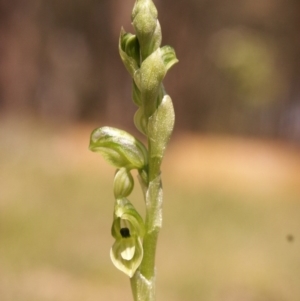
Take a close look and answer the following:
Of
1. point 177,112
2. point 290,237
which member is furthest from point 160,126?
point 177,112

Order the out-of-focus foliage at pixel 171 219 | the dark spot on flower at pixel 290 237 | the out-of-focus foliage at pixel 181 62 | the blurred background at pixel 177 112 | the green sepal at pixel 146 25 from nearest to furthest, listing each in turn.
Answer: the green sepal at pixel 146 25, the out-of-focus foliage at pixel 171 219, the dark spot on flower at pixel 290 237, the blurred background at pixel 177 112, the out-of-focus foliage at pixel 181 62

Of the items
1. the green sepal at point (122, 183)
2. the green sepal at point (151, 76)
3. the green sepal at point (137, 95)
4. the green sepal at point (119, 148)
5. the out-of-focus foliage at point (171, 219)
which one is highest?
the green sepal at point (151, 76)

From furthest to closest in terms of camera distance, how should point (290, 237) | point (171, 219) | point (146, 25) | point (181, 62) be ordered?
1. point (181, 62)
2. point (171, 219)
3. point (290, 237)
4. point (146, 25)

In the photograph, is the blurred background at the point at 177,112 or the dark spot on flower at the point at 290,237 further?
the blurred background at the point at 177,112

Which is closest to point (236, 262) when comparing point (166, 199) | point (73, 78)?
point (166, 199)

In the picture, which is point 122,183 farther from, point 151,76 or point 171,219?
point 171,219

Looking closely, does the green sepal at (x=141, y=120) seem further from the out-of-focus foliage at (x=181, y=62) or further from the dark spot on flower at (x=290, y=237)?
the out-of-focus foliage at (x=181, y=62)

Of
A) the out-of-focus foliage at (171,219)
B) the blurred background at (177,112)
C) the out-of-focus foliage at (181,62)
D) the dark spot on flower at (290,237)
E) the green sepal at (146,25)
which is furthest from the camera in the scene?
the out-of-focus foliage at (181,62)

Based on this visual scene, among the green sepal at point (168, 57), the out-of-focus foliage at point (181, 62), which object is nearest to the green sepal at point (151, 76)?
the green sepal at point (168, 57)
